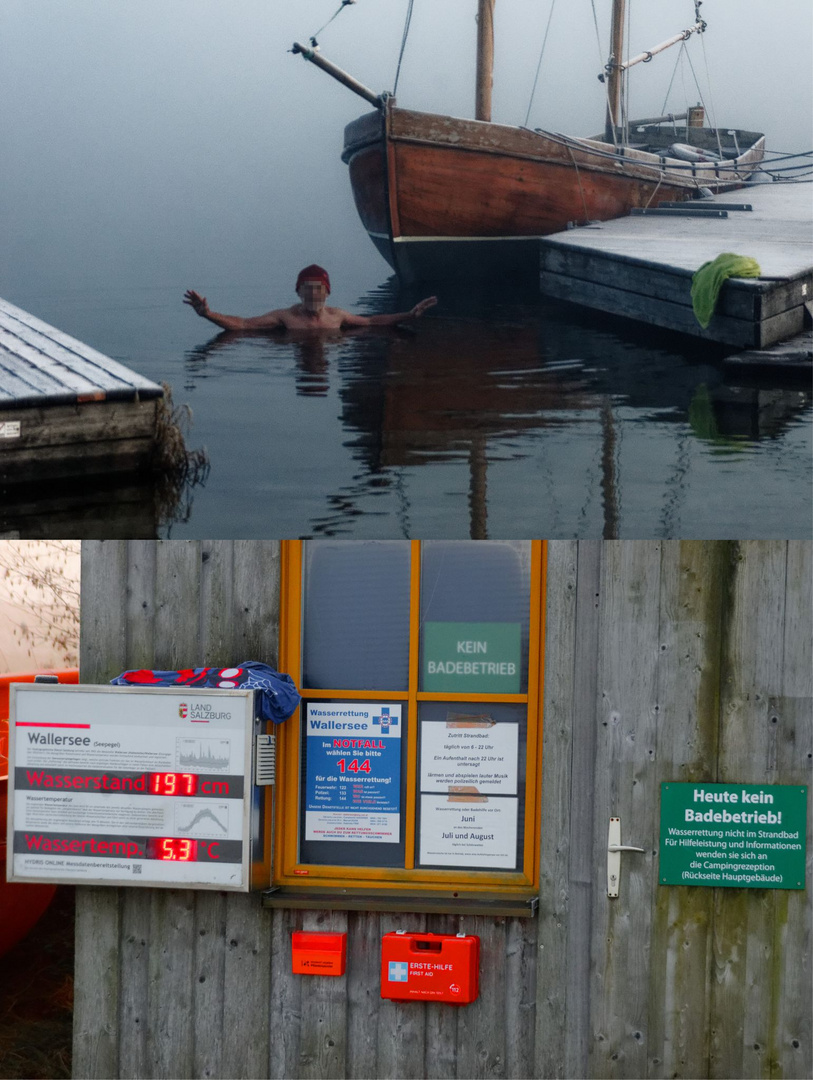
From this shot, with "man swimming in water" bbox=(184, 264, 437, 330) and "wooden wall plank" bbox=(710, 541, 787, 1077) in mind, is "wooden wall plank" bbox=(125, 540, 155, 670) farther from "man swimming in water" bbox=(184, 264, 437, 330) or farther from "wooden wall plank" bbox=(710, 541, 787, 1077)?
"wooden wall plank" bbox=(710, 541, 787, 1077)

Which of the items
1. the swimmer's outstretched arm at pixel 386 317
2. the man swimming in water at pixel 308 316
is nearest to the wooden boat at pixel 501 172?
the swimmer's outstretched arm at pixel 386 317

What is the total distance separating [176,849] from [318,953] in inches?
19.0

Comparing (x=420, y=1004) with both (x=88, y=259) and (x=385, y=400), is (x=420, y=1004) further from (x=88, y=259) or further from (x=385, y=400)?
(x=88, y=259)

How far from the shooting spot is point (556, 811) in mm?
2914

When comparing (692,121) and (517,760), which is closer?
(517,760)

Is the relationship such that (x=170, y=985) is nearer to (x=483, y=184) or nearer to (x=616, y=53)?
(x=483, y=184)

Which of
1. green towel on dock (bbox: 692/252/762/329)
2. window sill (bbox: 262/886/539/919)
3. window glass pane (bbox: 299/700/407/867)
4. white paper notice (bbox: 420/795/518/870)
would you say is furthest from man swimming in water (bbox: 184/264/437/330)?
window sill (bbox: 262/886/539/919)

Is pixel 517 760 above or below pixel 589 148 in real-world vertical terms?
below

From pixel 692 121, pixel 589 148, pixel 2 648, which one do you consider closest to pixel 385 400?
pixel 589 148

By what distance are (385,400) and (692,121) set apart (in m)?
1.50

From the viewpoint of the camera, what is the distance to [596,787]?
290 cm

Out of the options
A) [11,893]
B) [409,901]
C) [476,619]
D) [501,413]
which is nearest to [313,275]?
[501,413]

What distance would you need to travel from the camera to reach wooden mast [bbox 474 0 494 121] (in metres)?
3.81

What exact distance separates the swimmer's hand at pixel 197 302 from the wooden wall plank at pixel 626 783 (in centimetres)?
186
